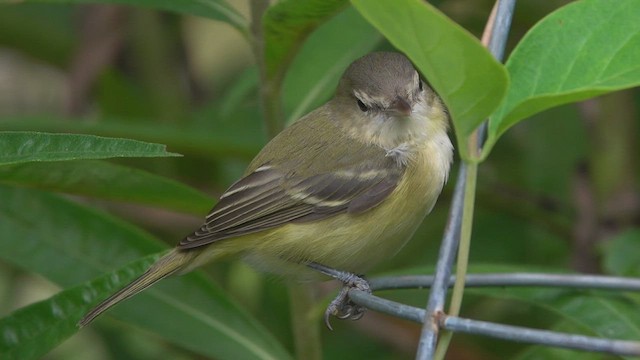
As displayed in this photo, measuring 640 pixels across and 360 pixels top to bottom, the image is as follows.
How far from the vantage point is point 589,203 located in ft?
9.25

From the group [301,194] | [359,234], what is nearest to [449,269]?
[359,234]

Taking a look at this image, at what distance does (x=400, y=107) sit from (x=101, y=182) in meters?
0.78

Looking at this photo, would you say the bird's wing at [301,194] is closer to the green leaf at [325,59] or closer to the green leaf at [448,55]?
the green leaf at [325,59]

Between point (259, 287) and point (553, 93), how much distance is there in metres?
2.04

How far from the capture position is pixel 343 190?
258 centimetres

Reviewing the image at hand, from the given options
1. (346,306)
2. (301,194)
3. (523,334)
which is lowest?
(523,334)

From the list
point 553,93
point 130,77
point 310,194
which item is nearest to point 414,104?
point 310,194

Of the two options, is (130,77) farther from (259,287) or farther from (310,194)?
(310,194)

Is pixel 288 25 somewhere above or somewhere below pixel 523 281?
above

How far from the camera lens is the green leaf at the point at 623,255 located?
253 centimetres

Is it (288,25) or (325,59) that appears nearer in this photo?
(288,25)

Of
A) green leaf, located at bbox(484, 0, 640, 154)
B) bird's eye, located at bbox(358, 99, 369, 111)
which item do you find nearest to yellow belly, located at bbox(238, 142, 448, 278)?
bird's eye, located at bbox(358, 99, 369, 111)

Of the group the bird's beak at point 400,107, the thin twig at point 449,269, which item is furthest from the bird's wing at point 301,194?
the thin twig at point 449,269

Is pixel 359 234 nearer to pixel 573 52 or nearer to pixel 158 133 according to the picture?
pixel 158 133
